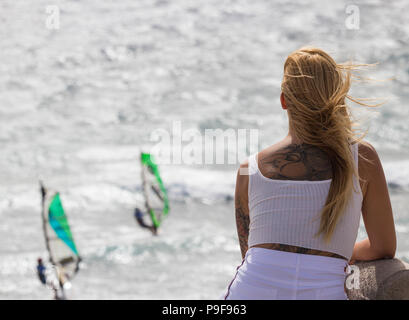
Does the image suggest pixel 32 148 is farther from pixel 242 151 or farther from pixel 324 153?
pixel 324 153

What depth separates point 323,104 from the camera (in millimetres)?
1638

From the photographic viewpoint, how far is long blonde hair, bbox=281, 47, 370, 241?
5.34 ft

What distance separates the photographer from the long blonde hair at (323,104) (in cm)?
163

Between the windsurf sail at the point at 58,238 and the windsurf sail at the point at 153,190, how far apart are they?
890mm

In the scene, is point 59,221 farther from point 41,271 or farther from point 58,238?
point 41,271

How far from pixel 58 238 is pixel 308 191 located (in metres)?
2.64
